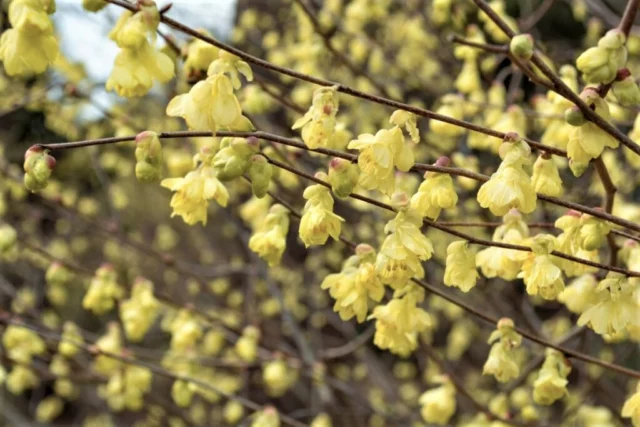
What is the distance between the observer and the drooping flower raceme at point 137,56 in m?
1.25

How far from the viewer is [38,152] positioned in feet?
4.57

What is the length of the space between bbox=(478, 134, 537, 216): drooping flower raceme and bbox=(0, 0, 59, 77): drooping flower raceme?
2.85 ft

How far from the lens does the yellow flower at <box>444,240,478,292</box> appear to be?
4.91 feet

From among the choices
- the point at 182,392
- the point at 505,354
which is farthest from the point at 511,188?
the point at 182,392

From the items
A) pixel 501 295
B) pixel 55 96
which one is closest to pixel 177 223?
pixel 55 96

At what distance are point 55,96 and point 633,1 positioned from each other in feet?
12.6

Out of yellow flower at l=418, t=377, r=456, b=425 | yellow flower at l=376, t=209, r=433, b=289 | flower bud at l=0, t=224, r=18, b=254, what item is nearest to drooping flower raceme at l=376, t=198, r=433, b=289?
yellow flower at l=376, t=209, r=433, b=289

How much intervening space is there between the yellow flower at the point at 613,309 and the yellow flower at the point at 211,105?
2.82ft

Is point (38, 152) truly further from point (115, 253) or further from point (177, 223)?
point (177, 223)

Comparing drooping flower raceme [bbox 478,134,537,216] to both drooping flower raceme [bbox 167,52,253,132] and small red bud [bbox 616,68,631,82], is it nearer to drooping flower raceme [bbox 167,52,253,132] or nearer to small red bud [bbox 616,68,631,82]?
small red bud [bbox 616,68,631,82]

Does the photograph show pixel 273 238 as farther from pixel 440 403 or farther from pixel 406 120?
pixel 440 403

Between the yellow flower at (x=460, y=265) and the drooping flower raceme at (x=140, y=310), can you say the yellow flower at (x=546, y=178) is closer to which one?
the yellow flower at (x=460, y=265)

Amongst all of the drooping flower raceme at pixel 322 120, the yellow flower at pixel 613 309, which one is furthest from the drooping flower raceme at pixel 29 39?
the yellow flower at pixel 613 309

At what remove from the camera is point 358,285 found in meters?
1.54
